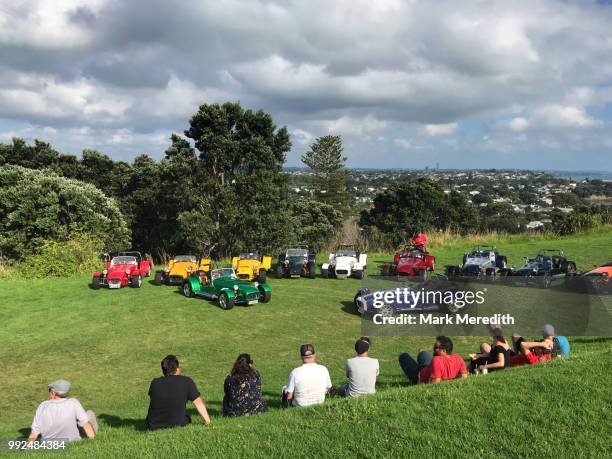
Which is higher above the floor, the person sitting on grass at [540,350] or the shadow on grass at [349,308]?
the person sitting on grass at [540,350]

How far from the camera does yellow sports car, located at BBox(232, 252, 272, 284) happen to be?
19.1 m

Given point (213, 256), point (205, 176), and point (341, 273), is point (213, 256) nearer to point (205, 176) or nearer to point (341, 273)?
point (205, 176)

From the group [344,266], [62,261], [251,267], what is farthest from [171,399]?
[62,261]

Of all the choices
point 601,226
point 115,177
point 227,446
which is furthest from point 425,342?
point 115,177

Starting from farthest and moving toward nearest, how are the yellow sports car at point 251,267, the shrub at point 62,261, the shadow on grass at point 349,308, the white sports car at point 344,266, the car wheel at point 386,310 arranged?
the shrub at point 62,261 < the white sports car at point 344,266 < the yellow sports car at point 251,267 < the shadow on grass at point 349,308 < the car wheel at point 386,310

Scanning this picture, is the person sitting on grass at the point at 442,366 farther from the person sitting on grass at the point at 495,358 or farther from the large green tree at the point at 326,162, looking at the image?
the large green tree at the point at 326,162

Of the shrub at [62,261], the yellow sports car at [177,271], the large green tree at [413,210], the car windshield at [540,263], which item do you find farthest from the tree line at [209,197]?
the large green tree at [413,210]

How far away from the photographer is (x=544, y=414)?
5.66m

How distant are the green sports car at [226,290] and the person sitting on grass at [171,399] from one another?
8.89 metres

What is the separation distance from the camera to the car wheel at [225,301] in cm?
1534

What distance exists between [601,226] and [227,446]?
107 feet

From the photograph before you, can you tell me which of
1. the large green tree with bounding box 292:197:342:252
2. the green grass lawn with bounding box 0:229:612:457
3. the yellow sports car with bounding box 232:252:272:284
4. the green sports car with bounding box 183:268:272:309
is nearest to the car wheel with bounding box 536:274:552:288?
the green grass lawn with bounding box 0:229:612:457

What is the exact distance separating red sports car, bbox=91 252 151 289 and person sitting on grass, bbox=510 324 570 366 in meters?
13.9

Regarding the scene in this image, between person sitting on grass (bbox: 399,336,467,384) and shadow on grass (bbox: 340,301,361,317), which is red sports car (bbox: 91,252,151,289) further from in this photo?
person sitting on grass (bbox: 399,336,467,384)
